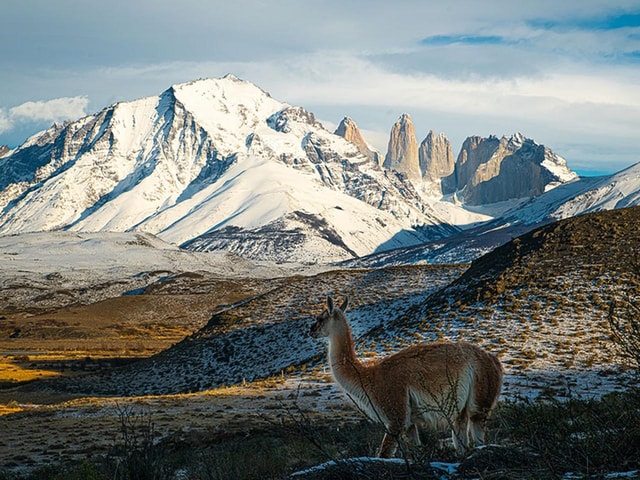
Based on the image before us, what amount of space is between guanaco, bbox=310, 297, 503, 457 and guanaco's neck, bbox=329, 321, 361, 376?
0.02m

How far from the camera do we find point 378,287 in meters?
47.1

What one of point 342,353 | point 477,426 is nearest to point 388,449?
point 477,426

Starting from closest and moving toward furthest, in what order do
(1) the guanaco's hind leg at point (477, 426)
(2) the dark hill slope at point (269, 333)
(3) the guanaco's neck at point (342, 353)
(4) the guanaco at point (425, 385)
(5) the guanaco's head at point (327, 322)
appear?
(4) the guanaco at point (425, 385) → (1) the guanaco's hind leg at point (477, 426) → (3) the guanaco's neck at point (342, 353) → (5) the guanaco's head at point (327, 322) → (2) the dark hill slope at point (269, 333)

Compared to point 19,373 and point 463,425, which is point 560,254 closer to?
point 463,425

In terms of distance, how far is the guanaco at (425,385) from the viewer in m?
8.62

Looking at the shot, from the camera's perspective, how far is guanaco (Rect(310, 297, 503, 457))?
8617 mm

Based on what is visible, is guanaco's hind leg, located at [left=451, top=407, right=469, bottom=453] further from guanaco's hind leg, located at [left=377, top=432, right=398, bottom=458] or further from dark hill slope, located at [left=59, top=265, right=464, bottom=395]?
dark hill slope, located at [left=59, top=265, right=464, bottom=395]

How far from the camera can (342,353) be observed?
933 centimetres

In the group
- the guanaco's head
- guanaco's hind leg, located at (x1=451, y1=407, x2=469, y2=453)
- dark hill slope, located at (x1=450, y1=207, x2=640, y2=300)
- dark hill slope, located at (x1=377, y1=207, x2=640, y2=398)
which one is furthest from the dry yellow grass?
guanaco's hind leg, located at (x1=451, y1=407, x2=469, y2=453)

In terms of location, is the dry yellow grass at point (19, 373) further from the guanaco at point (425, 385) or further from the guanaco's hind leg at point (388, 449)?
the guanaco's hind leg at point (388, 449)

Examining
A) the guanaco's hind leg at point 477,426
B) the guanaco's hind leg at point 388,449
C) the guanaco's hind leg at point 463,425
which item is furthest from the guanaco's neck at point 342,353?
the guanaco's hind leg at point 477,426

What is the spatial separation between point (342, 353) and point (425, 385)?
4.46 ft

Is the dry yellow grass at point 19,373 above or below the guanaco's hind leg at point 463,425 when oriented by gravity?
below

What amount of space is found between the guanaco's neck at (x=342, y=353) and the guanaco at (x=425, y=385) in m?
0.02
